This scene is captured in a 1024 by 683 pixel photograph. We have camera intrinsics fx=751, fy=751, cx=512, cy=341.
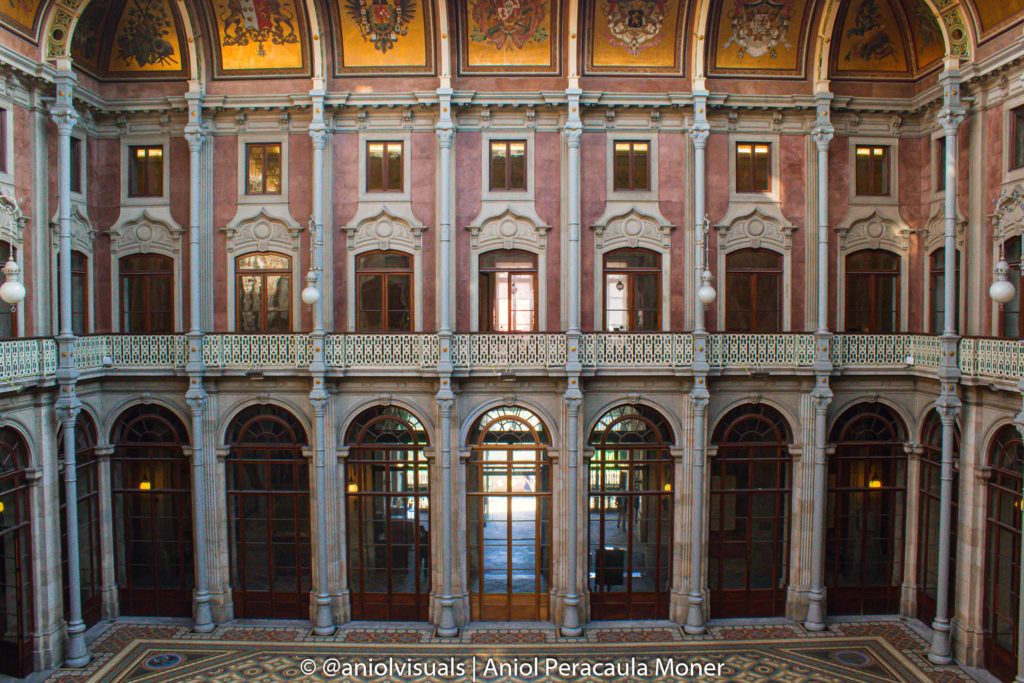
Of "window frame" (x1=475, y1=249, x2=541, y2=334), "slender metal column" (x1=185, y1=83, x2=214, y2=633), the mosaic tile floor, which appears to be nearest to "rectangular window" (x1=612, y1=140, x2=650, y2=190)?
"window frame" (x1=475, y1=249, x2=541, y2=334)

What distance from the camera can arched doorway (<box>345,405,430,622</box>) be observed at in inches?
627

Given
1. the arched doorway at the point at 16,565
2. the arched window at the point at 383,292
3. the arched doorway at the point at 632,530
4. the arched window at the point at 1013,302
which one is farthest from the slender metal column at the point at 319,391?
the arched window at the point at 1013,302

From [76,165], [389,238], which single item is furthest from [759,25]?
[76,165]

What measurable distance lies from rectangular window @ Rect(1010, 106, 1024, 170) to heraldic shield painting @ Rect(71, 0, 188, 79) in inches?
643

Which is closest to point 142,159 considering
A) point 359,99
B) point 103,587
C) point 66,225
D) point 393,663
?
point 66,225

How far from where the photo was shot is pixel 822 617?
15.6 metres

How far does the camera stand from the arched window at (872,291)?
53.6ft

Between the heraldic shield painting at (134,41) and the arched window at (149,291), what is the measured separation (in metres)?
3.98

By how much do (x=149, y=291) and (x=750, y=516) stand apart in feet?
45.4

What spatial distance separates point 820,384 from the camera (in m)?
15.5

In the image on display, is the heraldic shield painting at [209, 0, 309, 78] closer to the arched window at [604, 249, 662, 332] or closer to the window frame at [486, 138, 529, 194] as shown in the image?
the window frame at [486, 138, 529, 194]

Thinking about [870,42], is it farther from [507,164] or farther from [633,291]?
[507,164]

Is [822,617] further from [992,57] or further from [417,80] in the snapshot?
[417,80]

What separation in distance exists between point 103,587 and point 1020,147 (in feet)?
65.4
